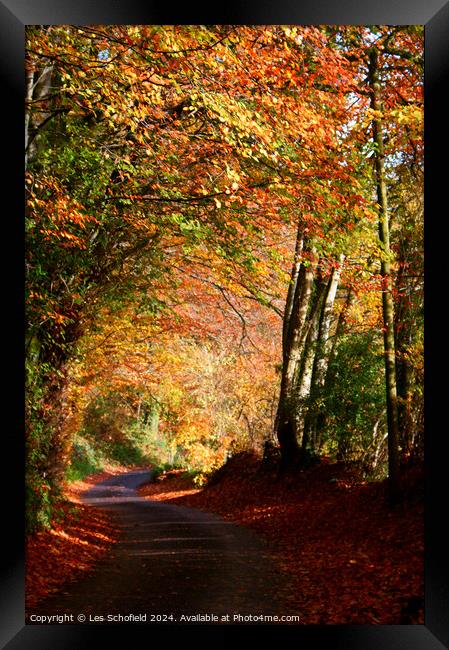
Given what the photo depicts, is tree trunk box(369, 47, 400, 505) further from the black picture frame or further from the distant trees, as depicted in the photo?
the black picture frame

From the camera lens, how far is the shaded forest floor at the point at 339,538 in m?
5.16

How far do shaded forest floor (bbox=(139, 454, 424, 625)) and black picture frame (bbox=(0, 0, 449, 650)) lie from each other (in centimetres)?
61

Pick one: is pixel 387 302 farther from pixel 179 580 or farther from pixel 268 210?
pixel 179 580

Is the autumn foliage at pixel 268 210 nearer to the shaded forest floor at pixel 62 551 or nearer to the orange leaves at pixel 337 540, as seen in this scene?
the orange leaves at pixel 337 540

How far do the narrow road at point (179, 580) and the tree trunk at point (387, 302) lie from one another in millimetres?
2214

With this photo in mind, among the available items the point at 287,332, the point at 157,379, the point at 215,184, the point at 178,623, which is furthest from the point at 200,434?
the point at 178,623

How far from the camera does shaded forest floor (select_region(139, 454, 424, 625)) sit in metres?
5.16

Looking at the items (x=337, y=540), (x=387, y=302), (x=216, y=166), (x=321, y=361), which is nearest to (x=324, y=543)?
(x=337, y=540)

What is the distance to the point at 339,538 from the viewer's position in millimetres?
8562
